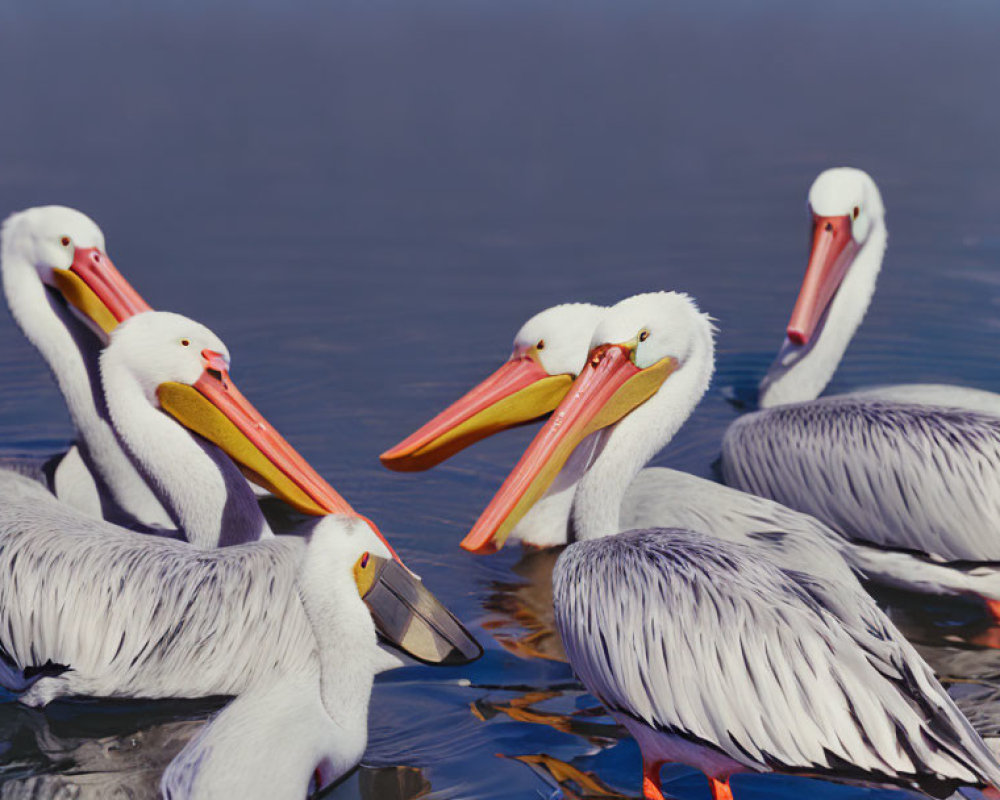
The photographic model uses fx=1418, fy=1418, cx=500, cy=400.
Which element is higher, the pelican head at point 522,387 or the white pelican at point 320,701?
the pelican head at point 522,387

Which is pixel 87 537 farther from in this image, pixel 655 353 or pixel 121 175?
pixel 121 175

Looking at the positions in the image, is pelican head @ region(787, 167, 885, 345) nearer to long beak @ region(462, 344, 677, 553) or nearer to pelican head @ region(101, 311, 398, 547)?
long beak @ region(462, 344, 677, 553)

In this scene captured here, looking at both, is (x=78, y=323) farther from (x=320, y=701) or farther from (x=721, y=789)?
(x=721, y=789)

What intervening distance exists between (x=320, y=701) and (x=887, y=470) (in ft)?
6.35

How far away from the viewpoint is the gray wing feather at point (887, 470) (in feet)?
13.8

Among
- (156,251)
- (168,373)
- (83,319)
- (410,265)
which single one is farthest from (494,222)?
(168,373)

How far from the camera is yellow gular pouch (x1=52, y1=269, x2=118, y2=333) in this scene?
482cm

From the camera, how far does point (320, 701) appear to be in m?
3.44

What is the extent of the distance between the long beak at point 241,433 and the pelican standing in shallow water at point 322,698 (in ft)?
2.40

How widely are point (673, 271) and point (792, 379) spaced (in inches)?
107

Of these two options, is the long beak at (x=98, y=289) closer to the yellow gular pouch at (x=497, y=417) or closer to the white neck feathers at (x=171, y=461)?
the white neck feathers at (x=171, y=461)

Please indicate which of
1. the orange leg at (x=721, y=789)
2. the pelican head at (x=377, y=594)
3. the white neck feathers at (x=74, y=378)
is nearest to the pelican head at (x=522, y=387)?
the white neck feathers at (x=74, y=378)

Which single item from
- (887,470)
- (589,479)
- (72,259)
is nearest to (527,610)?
(589,479)

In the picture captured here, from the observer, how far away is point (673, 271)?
8141mm
